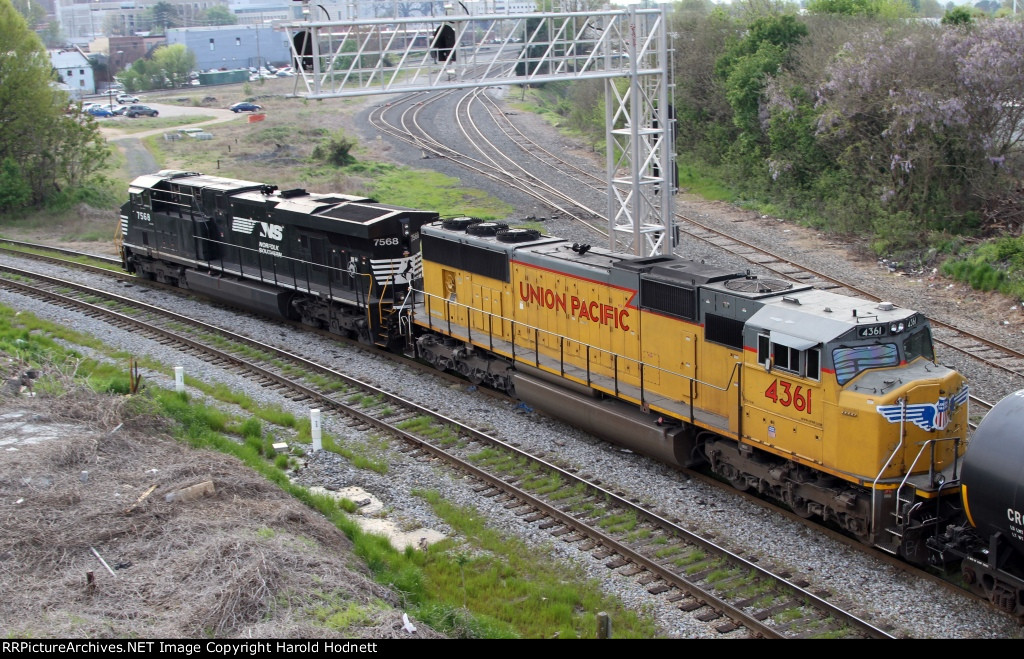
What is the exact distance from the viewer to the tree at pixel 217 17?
17825 centimetres

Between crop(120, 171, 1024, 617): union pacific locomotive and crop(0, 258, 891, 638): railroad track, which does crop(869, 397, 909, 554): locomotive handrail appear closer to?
crop(120, 171, 1024, 617): union pacific locomotive

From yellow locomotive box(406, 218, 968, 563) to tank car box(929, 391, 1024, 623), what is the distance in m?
0.64

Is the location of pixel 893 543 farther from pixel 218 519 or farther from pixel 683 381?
pixel 218 519

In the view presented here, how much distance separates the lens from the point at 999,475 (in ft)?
29.0

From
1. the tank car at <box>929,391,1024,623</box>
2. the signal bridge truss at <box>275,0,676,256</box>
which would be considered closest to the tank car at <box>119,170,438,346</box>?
the signal bridge truss at <box>275,0,676,256</box>

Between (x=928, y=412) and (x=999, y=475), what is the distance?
1.63 metres

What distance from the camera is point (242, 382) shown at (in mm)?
17656

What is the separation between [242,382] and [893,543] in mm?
11620

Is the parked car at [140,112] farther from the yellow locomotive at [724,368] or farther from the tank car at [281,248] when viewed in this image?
the yellow locomotive at [724,368]

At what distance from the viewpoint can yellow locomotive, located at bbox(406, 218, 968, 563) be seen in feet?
34.1

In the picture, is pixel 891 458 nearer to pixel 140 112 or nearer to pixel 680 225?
pixel 680 225

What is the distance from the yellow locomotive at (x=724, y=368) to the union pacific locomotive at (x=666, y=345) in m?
0.03

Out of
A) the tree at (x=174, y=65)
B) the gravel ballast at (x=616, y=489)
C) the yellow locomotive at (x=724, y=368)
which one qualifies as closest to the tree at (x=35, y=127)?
the gravel ballast at (x=616, y=489)

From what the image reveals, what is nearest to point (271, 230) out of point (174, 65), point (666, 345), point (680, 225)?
point (666, 345)
